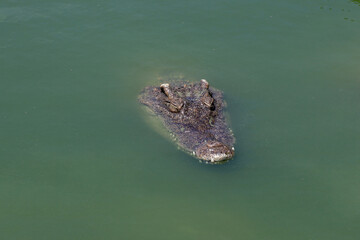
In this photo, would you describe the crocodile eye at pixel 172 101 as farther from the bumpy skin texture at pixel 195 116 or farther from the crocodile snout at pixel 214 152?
the crocodile snout at pixel 214 152

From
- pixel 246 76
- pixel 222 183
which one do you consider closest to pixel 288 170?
pixel 222 183

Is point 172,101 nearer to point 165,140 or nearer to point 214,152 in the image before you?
point 165,140

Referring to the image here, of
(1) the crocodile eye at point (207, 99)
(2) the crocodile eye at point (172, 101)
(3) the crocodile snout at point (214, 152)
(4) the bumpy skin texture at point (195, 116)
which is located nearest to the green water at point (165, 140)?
(3) the crocodile snout at point (214, 152)

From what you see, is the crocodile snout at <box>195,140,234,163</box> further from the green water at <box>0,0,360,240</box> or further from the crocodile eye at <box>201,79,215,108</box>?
the crocodile eye at <box>201,79,215,108</box>

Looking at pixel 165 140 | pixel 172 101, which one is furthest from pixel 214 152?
pixel 172 101

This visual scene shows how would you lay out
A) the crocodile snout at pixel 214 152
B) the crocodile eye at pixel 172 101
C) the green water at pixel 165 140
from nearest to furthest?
1. the green water at pixel 165 140
2. the crocodile snout at pixel 214 152
3. the crocodile eye at pixel 172 101
